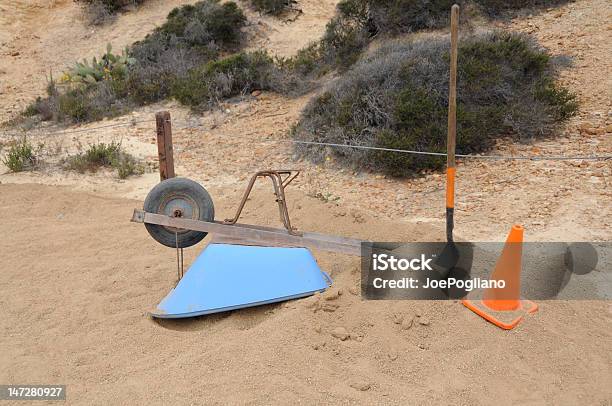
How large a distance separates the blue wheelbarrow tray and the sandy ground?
4.8 inches

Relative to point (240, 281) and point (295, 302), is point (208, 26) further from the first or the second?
point (295, 302)

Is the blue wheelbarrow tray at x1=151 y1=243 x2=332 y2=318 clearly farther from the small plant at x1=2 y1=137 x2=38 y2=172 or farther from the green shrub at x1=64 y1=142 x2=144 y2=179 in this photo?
the small plant at x1=2 y1=137 x2=38 y2=172

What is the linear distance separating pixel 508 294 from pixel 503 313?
0.14 metres

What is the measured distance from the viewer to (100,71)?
35.7 ft

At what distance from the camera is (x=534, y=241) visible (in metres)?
4.46

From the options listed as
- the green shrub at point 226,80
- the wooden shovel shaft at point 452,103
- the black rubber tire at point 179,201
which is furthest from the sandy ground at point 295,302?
the wooden shovel shaft at point 452,103

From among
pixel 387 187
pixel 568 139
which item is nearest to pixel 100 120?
pixel 387 187

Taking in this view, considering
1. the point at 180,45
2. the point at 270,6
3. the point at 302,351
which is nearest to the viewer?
the point at 302,351

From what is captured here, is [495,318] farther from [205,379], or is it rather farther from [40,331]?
[40,331]

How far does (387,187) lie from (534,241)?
78.2 inches

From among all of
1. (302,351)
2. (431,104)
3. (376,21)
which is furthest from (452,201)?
(376,21)

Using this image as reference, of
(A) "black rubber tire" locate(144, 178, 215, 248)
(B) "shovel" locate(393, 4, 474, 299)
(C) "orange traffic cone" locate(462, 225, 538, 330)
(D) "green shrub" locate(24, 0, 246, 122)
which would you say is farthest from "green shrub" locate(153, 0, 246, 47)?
(C) "orange traffic cone" locate(462, 225, 538, 330)
